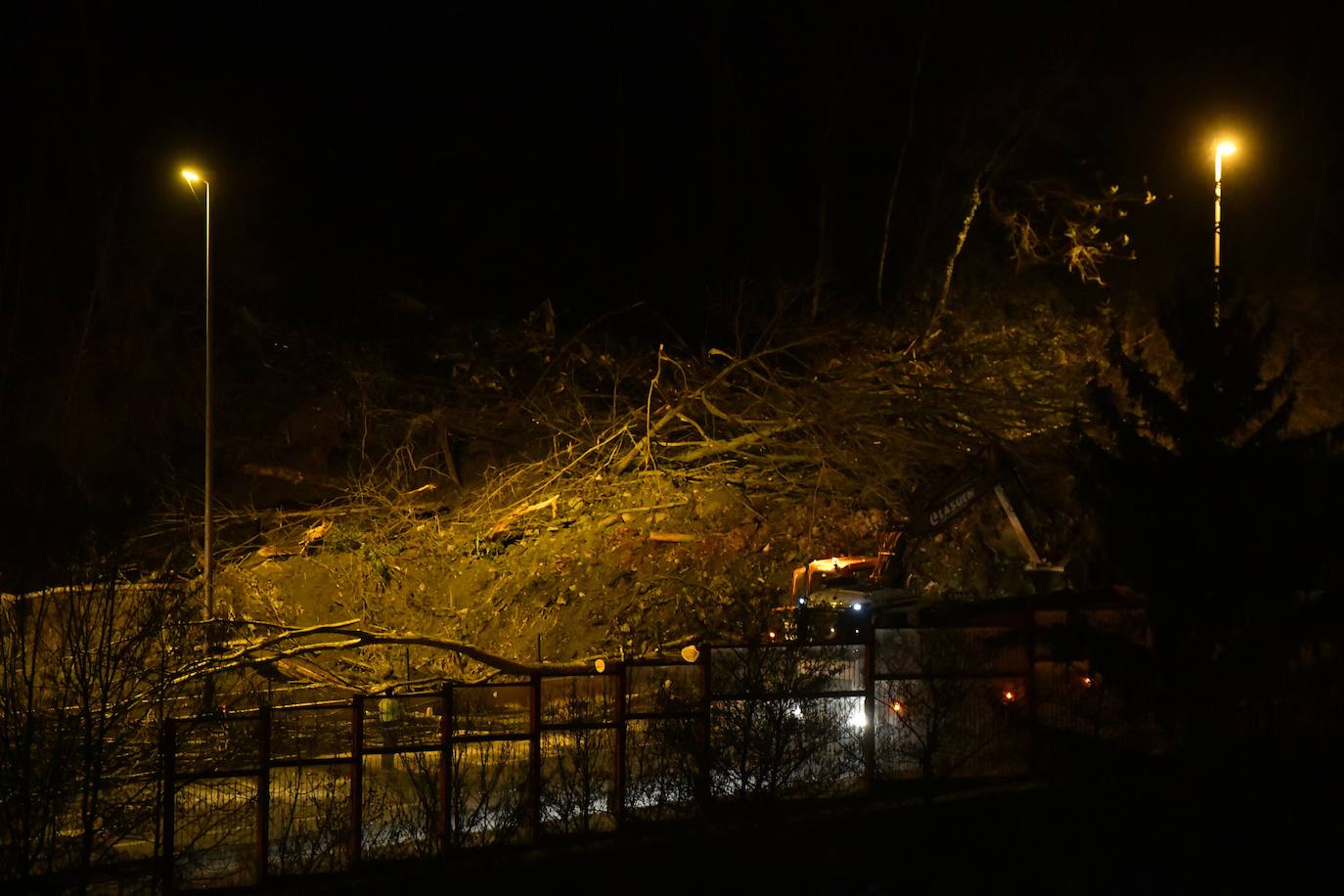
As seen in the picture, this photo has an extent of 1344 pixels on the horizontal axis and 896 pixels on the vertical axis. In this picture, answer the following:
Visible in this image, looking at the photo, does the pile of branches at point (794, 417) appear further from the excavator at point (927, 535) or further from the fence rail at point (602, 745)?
the fence rail at point (602, 745)

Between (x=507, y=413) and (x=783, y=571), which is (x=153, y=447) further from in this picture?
(x=783, y=571)

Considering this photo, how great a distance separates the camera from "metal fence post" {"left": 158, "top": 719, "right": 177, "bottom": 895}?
9016mm

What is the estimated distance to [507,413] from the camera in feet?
62.0

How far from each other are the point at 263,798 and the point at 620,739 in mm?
3062

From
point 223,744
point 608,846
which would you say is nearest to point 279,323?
point 223,744

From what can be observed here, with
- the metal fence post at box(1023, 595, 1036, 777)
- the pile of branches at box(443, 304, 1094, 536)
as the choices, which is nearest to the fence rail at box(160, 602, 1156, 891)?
the metal fence post at box(1023, 595, 1036, 777)

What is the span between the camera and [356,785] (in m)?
10.1

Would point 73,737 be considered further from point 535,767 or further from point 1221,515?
point 1221,515

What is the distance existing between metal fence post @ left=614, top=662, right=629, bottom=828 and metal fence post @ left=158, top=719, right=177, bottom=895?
365 centimetres

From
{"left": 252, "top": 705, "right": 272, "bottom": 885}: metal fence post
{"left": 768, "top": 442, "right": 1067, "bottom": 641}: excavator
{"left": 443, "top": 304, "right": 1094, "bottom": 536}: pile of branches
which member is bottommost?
{"left": 252, "top": 705, "right": 272, "bottom": 885}: metal fence post

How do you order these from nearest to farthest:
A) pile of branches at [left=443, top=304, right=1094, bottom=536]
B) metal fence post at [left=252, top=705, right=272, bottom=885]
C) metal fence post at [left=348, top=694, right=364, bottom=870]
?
metal fence post at [left=252, top=705, right=272, bottom=885], metal fence post at [left=348, top=694, right=364, bottom=870], pile of branches at [left=443, top=304, right=1094, bottom=536]

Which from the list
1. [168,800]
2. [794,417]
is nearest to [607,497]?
[794,417]

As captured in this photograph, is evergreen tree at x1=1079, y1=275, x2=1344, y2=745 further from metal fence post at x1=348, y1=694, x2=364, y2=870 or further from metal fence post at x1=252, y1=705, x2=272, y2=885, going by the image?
metal fence post at x1=252, y1=705, x2=272, y2=885

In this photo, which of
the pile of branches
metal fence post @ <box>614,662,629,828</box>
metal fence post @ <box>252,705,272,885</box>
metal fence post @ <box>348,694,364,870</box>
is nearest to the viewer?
metal fence post @ <box>252,705,272,885</box>
